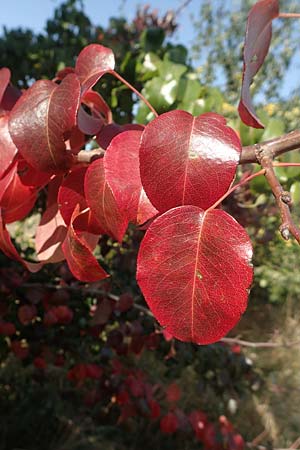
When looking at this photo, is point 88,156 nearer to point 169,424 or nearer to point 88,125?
point 88,125

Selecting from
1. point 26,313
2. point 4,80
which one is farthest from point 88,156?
point 26,313

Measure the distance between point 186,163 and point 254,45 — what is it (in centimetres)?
15

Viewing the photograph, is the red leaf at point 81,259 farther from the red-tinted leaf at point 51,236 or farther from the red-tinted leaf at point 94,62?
the red-tinted leaf at point 94,62

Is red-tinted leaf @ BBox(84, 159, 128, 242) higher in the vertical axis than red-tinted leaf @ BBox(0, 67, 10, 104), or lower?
lower

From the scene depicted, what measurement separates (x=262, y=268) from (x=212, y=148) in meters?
2.69

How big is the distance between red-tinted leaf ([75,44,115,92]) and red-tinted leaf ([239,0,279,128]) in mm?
156

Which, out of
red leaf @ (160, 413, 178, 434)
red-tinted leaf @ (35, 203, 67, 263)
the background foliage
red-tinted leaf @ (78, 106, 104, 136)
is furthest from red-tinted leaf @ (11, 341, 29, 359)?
red-tinted leaf @ (78, 106, 104, 136)

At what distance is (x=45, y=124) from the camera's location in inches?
16.1

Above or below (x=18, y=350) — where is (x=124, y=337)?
below

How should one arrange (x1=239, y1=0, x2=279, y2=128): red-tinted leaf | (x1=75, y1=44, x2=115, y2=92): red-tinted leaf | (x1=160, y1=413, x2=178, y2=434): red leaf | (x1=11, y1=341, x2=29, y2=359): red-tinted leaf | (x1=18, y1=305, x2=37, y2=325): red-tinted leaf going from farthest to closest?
(x1=160, y1=413, x2=178, y2=434): red leaf < (x1=11, y1=341, x2=29, y2=359): red-tinted leaf < (x1=18, y1=305, x2=37, y2=325): red-tinted leaf < (x1=75, y1=44, x2=115, y2=92): red-tinted leaf < (x1=239, y1=0, x2=279, y2=128): red-tinted leaf

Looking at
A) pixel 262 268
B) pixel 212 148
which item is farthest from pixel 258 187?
pixel 262 268

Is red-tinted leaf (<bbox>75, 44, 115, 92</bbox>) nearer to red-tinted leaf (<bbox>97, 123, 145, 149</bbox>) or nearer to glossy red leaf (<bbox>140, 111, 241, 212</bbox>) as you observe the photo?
red-tinted leaf (<bbox>97, 123, 145, 149</bbox>)

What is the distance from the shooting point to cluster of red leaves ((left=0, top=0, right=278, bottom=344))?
301 mm

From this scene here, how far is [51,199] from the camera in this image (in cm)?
52
